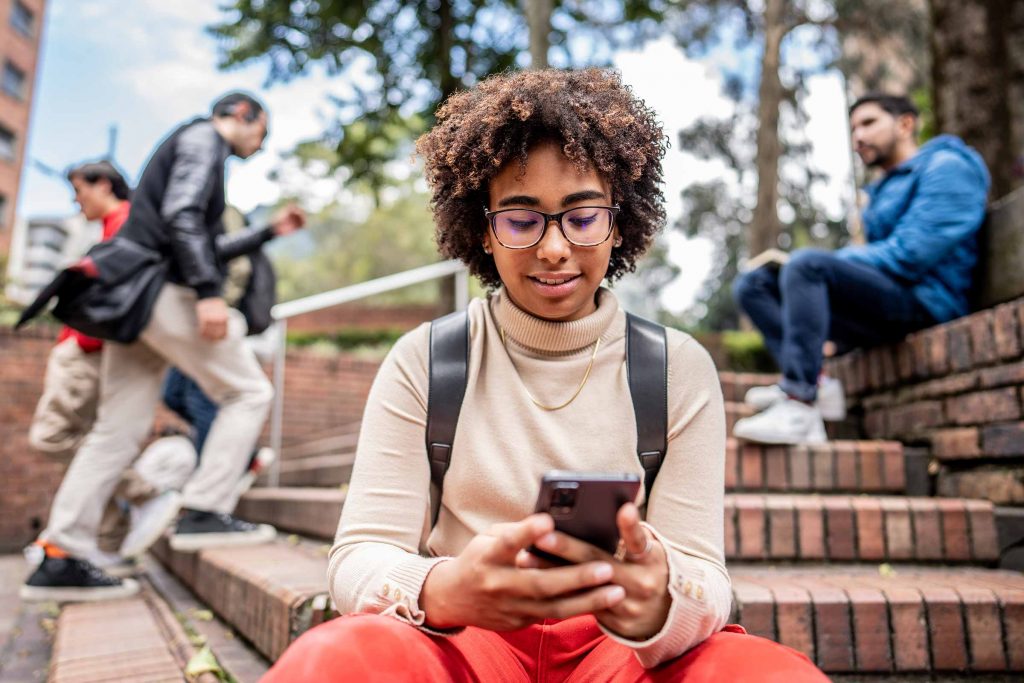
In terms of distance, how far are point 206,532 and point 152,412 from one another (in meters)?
0.53

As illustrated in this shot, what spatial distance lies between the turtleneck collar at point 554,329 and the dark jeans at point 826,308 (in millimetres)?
1871

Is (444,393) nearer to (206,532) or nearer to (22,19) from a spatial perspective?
(206,532)

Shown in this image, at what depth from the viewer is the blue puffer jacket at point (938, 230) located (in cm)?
298

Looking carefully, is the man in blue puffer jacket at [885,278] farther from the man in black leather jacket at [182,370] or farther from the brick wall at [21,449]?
the brick wall at [21,449]

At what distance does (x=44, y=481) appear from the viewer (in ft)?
17.5

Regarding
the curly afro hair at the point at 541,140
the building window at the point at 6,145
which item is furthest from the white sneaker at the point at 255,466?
the building window at the point at 6,145

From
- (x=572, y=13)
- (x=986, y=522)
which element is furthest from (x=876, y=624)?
(x=572, y=13)

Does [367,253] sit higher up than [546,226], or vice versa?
[367,253]

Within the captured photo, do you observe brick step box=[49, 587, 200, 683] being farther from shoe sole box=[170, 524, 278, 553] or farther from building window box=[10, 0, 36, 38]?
building window box=[10, 0, 36, 38]

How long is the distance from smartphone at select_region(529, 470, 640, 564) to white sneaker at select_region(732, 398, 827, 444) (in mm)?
2041

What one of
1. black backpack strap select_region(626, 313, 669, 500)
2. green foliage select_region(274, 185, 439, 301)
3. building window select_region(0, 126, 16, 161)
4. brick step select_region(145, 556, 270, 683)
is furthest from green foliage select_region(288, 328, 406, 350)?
building window select_region(0, 126, 16, 161)

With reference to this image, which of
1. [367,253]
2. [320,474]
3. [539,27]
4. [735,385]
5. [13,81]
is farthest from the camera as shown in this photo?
[13,81]

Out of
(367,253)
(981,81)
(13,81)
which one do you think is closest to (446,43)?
(981,81)

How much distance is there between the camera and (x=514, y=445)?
1.25 meters
